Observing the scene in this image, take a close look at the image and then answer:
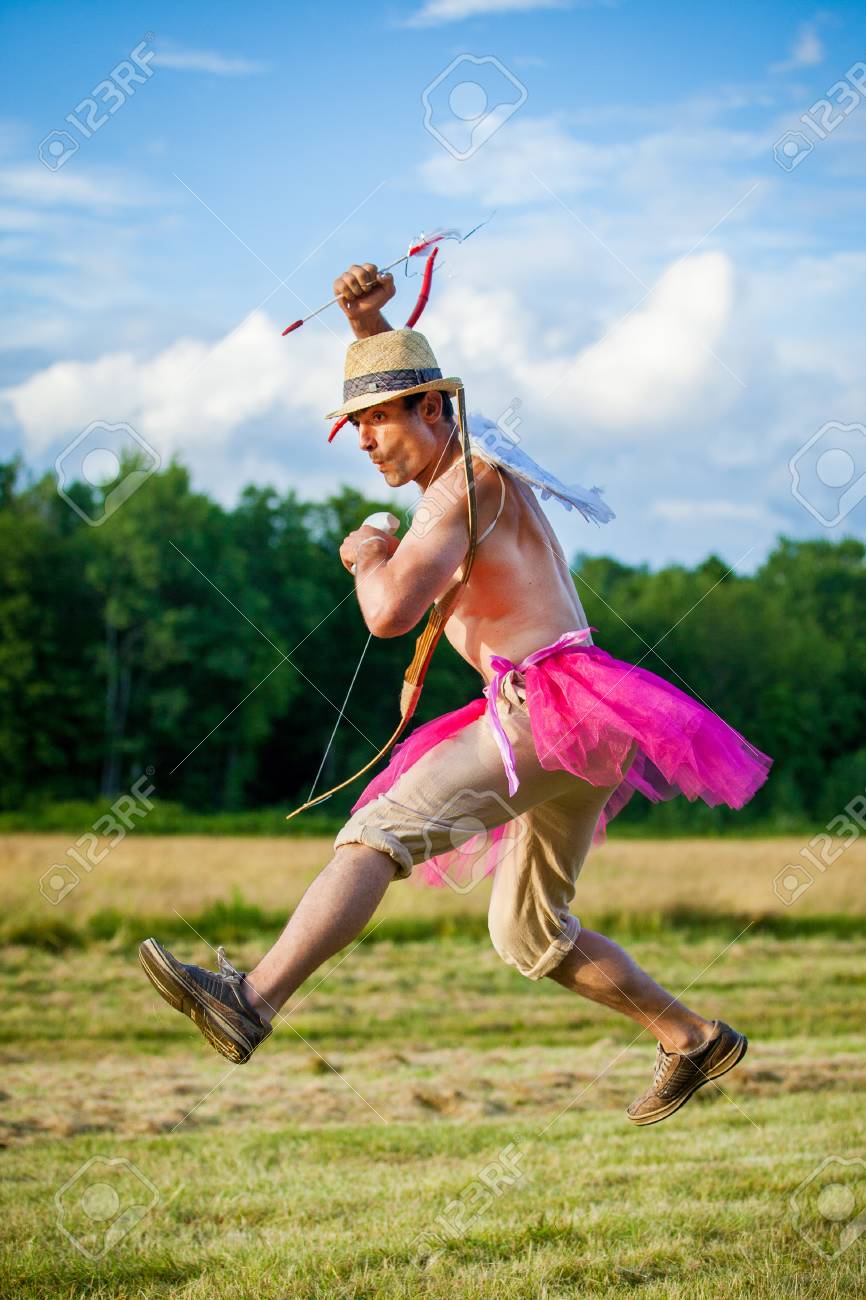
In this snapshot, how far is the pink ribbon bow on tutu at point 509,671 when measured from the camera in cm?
392

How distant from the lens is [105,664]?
39.9 m

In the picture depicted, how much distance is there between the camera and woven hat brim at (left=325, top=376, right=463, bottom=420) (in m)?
4.02

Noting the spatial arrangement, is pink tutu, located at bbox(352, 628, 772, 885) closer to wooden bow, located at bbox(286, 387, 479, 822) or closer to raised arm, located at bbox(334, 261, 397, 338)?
wooden bow, located at bbox(286, 387, 479, 822)

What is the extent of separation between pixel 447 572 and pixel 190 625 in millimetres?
37313

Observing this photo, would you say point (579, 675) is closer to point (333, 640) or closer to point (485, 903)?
point (485, 903)

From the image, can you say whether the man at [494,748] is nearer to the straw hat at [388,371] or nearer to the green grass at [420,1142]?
the straw hat at [388,371]

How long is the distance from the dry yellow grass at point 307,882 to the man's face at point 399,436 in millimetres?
9760

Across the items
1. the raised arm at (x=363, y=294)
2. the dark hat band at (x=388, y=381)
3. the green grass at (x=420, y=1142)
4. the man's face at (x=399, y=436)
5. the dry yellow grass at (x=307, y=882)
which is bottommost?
the dry yellow grass at (x=307, y=882)

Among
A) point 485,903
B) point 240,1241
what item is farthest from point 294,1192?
point 485,903

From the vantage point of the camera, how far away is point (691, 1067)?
4566 mm

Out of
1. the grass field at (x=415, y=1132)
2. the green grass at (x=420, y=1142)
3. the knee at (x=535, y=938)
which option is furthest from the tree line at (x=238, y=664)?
the knee at (x=535, y=938)

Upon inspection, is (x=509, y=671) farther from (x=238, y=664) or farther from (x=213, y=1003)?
(x=238, y=664)

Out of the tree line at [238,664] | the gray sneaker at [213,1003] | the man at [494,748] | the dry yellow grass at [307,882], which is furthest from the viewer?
the tree line at [238,664]

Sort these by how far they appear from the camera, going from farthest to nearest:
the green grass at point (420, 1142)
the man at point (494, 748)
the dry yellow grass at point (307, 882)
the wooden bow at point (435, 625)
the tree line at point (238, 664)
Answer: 1. the tree line at point (238, 664)
2. the dry yellow grass at point (307, 882)
3. the green grass at point (420, 1142)
4. the wooden bow at point (435, 625)
5. the man at point (494, 748)
